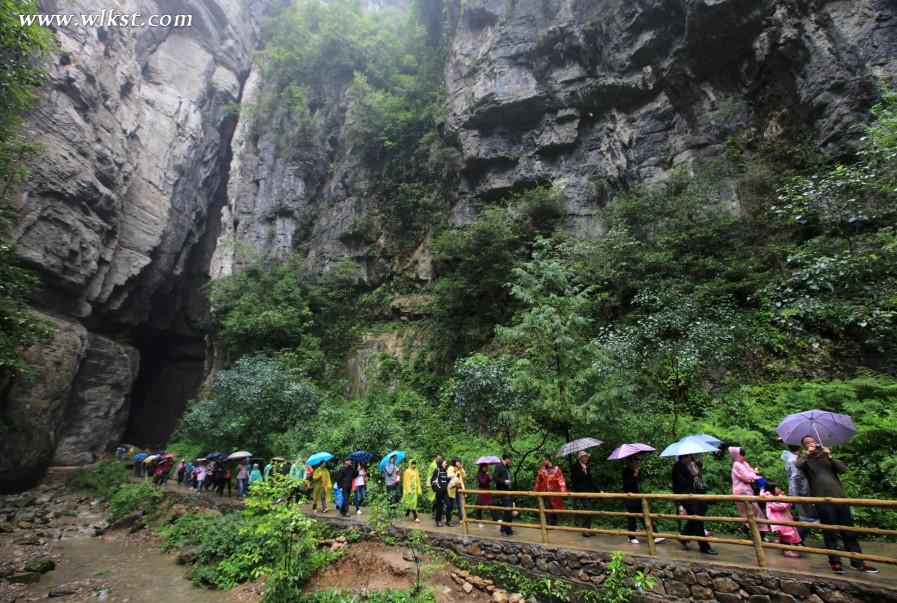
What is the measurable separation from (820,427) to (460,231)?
1468 centimetres

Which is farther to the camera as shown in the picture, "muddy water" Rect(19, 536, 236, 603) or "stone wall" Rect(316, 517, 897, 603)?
"muddy water" Rect(19, 536, 236, 603)

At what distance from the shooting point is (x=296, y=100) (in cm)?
3147

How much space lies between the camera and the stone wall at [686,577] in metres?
4.34

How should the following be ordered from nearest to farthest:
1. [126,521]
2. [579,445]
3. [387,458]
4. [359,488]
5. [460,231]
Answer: [579,445] < [387,458] < [359,488] < [126,521] < [460,231]

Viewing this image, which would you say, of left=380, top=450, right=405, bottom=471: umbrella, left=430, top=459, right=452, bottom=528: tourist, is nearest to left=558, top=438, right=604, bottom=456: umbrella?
left=430, top=459, right=452, bottom=528: tourist

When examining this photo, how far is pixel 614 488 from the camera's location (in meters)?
8.85

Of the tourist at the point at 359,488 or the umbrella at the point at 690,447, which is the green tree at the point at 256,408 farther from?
the umbrella at the point at 690,447

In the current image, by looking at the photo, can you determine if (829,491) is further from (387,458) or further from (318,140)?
(318,140)

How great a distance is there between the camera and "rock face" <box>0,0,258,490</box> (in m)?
19.7

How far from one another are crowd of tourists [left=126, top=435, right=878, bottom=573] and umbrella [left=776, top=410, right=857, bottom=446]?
146 mm

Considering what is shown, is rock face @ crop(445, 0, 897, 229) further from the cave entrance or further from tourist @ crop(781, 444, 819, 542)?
the cave entrance

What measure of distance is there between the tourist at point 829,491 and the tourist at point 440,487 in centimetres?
588

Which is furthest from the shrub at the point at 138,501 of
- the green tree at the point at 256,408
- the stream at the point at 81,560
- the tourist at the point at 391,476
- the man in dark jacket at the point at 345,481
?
the tourist at the point at 391,476

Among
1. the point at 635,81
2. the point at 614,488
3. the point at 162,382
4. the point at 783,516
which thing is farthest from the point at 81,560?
the point at 162,382
